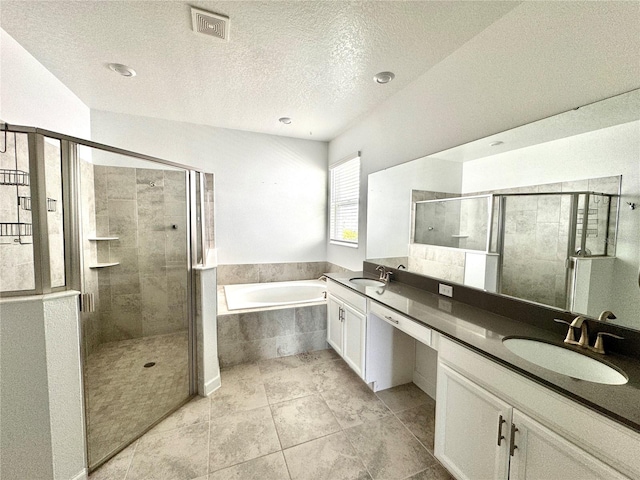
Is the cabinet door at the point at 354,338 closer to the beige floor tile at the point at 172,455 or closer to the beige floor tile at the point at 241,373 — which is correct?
the beige floor tile at the point at 241,373

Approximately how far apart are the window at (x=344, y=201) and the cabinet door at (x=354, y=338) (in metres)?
1.05

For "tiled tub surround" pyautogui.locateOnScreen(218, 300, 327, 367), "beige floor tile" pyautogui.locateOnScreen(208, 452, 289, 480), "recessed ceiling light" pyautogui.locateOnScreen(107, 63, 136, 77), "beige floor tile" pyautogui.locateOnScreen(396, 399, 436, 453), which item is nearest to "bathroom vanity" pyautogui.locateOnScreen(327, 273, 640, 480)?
"beige floor tile" pyautogui.locateOnScreen(396, 399, 436, 453)

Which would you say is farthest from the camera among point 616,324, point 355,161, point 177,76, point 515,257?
point 355,161

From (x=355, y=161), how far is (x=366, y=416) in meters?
2.59

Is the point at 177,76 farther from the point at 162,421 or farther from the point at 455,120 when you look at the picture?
the point at 162,421

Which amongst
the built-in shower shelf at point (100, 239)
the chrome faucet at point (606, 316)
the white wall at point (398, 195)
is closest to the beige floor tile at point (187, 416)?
the built-in shower shelf at point (100, 239)

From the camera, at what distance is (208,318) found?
6.96 feet

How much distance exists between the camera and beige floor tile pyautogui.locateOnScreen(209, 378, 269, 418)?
1.96m

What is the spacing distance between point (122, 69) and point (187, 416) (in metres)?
2.71

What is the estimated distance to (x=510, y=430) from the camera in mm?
995

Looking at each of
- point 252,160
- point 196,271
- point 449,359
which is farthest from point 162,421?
point 252,160

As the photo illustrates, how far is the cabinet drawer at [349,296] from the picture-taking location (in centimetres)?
206

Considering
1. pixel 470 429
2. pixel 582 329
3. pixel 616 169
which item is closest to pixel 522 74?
pixel 616 169

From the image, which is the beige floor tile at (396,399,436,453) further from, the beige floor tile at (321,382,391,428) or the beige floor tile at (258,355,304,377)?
the beige floor tile at (258,355,304,377)
